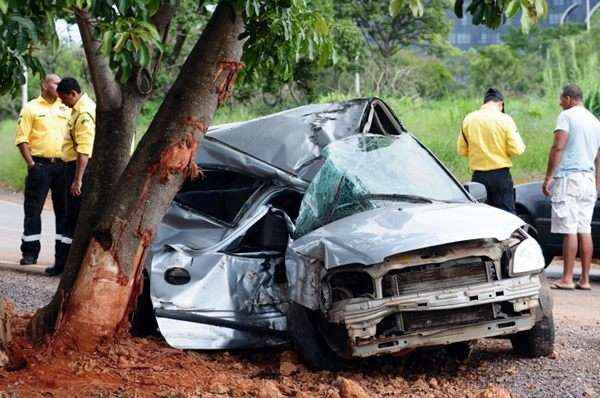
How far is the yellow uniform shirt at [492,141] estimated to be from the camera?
10648mm

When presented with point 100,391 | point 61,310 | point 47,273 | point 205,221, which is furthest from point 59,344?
point 47,273

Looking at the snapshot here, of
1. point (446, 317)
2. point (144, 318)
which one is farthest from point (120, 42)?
point (144, 318)

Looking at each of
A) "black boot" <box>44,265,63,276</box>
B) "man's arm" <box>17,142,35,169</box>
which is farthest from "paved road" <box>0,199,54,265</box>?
"man's arm" <box>17,142,35,169</box>

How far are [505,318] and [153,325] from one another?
8.56 feet

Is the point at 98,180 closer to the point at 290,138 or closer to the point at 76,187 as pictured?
the point at 290,138

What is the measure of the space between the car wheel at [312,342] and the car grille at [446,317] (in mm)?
640

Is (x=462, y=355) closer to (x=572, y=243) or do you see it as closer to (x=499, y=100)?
(x=572, y=243)

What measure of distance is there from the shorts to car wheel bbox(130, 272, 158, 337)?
184 inches

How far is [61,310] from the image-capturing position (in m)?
6.33

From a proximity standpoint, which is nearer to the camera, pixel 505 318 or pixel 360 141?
pixel 505 318

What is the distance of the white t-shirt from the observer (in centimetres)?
1018

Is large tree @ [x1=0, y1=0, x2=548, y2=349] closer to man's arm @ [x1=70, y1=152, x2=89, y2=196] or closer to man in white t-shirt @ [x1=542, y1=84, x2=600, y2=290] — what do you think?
man's arm @ [x1=70, y1=152, x2=89, y2=196]

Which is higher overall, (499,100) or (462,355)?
(499,100)

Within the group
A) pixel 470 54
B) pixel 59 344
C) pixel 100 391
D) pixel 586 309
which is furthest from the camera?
pixel 470 54
